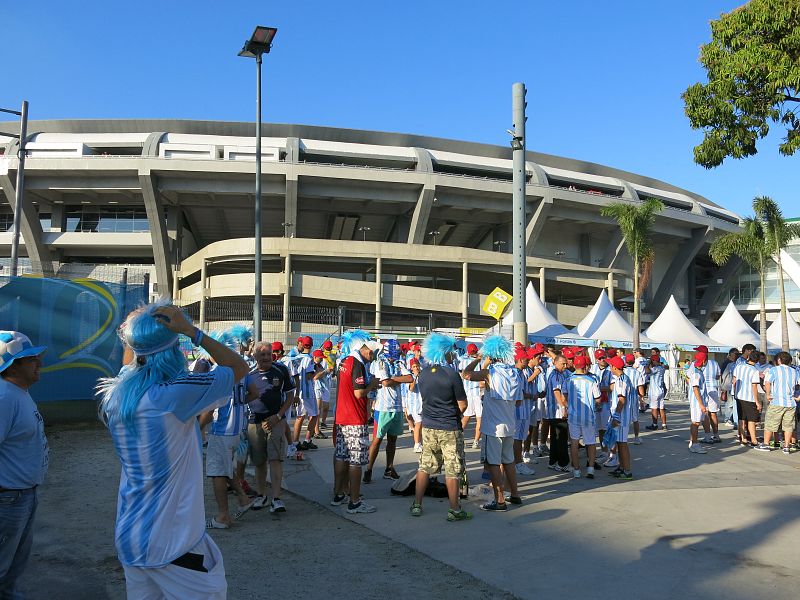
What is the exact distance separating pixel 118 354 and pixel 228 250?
27193mm

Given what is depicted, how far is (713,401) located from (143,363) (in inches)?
462

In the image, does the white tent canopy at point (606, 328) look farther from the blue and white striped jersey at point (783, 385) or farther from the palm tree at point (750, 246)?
the blue and white striped jersey at point (783, 385)

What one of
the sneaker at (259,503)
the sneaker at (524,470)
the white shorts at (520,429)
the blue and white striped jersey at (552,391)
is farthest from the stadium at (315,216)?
the sneaker at (259,503)

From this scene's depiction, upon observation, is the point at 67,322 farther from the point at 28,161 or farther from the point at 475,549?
the point at 28,161

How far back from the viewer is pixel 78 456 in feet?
29.6

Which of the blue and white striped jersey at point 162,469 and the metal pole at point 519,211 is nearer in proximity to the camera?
the blue and white striped jersey at point 162,469

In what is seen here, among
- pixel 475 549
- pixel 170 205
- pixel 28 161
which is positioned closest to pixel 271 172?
pixel 170 205

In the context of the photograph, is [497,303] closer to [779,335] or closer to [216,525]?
[216,525]

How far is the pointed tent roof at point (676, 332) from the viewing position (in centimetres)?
2611

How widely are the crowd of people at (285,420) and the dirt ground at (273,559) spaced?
451mm

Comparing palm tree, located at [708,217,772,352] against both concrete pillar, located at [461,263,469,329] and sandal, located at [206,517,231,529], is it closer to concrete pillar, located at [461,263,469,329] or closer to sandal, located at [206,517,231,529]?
concrete pillar, located at [461,263,469,329]

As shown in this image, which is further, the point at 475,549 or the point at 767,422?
the point at 767,422

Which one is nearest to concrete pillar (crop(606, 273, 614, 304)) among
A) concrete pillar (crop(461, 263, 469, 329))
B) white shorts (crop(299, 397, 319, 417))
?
concrete pillar (crop(461, 263, 469, 329))

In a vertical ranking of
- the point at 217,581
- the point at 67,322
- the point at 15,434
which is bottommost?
the point at 217,581
